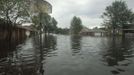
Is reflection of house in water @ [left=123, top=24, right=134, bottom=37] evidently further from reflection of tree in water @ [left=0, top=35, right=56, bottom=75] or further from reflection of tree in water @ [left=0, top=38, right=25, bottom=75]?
reflection of tree in water @ [left=0, top=35, right=56, bottom=75]

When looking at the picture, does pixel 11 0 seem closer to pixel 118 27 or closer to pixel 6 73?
pixel 6 73

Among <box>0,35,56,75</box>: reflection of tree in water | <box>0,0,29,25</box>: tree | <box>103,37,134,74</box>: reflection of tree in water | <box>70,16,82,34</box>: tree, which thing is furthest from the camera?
<box>70,16,82,34</box>: tree

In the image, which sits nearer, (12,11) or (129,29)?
(12,11)

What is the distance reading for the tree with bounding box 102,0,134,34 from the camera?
2522 inches

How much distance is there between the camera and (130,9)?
215 ft

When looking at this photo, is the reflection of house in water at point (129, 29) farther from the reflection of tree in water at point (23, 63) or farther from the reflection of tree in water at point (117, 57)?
the reflection of tree in water at point (23, 63)

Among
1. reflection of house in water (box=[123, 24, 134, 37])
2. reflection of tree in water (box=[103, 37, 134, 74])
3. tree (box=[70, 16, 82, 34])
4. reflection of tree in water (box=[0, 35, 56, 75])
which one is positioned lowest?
reflection of tree in water (box=[103, 37, 134, 74])

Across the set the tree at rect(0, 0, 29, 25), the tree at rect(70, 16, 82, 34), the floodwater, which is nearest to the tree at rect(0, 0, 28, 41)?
the tree at rect(0, 0, 29, 25)

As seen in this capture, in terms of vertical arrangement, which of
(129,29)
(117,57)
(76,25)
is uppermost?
(76,25)

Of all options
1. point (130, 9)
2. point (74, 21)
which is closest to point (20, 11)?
point (130, 9)

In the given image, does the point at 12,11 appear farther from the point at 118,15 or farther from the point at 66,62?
Result: the point at 118,15

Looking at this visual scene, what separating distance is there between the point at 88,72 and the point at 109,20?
2516 inches

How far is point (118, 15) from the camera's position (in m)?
64.8

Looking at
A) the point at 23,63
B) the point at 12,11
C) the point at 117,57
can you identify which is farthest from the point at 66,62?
the point at 12,11
